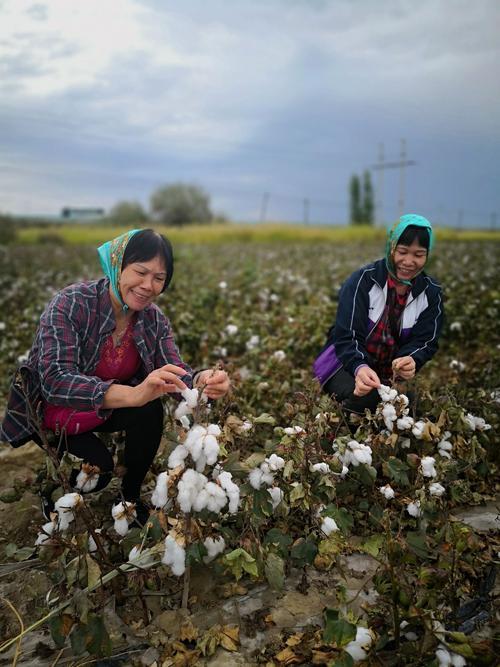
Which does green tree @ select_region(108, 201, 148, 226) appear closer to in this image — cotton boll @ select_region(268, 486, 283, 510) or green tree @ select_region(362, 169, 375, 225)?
green tree @ select_region(362, 169, 375, 225)

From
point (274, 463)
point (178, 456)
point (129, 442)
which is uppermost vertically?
point (178, 456)

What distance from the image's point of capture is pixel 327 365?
2.71 meters

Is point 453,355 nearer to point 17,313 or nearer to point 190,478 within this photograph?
point 190,478

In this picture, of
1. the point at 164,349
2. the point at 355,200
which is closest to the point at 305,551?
the point at 164,349

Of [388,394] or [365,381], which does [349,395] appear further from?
[388,394]

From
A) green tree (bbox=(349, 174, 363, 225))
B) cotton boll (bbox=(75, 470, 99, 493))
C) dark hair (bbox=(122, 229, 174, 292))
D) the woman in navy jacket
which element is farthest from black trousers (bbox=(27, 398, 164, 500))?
green tree (bbox=(349, 174, 363, 225))

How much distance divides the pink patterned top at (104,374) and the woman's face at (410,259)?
125 centimetres

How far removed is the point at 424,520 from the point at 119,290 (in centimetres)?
141

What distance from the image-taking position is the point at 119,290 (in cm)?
199

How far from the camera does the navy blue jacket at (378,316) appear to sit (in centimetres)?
253

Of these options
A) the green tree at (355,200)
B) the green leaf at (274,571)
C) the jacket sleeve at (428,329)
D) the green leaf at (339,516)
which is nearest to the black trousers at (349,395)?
the jacket sleeve at (428,329)

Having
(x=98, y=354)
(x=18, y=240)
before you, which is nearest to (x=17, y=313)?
(x=98, y=354)

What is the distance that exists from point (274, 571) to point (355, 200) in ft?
158

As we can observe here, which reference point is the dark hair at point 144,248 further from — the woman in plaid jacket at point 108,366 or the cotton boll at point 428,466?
the cotton boll at point 428,466
